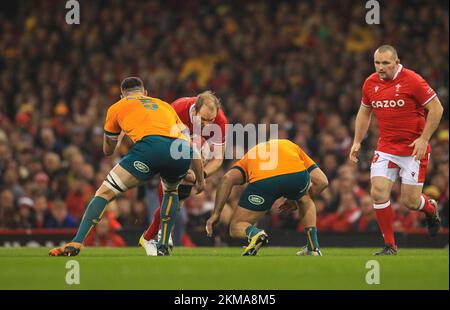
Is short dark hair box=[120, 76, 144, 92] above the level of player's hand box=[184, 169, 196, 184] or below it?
above

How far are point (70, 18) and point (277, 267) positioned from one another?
15.9m

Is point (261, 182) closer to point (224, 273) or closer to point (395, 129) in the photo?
point (395, 129)

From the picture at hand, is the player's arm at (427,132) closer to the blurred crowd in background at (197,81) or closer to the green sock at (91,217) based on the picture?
the green sock at (91,217)

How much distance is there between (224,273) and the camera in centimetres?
1002

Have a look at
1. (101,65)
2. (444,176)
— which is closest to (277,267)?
(444,176)

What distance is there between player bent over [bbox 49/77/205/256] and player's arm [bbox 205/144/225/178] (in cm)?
100

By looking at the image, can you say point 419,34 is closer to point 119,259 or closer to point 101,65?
point 101,65

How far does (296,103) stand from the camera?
71.7 feet

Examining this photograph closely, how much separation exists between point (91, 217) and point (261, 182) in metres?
2.09

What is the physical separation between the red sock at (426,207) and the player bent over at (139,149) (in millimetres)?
2782

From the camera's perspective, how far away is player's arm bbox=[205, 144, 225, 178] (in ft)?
42.8

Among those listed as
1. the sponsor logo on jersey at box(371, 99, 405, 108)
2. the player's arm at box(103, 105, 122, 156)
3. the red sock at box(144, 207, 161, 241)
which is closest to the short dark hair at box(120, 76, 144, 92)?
the player's arm at box(103, 105, 122, 156)

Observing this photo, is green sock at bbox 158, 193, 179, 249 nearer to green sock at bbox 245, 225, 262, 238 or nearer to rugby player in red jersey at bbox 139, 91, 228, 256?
rugby player in red jersey at bbox 139, 91, 228, 256

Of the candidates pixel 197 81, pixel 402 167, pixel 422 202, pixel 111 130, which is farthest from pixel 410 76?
pixel 197 81
